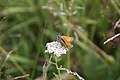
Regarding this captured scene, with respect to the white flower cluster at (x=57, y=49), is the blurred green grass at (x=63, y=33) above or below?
below

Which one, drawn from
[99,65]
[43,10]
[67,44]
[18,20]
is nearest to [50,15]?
[43,10]

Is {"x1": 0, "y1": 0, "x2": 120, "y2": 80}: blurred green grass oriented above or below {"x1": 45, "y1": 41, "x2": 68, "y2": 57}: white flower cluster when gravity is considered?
below

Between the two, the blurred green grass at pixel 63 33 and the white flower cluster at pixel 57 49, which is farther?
the blurred green grass at pixel 63 33

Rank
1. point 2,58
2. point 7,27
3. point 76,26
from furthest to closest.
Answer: point 7,27
point 76,26
point 2,58

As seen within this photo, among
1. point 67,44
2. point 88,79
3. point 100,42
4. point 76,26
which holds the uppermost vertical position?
point 67,44

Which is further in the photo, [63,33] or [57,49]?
[63,33]

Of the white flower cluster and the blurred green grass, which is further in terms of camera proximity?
the blurred green grass

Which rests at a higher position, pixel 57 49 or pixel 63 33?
pixel 57 49

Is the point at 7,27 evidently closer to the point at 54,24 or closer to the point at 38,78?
the point at 54,24
